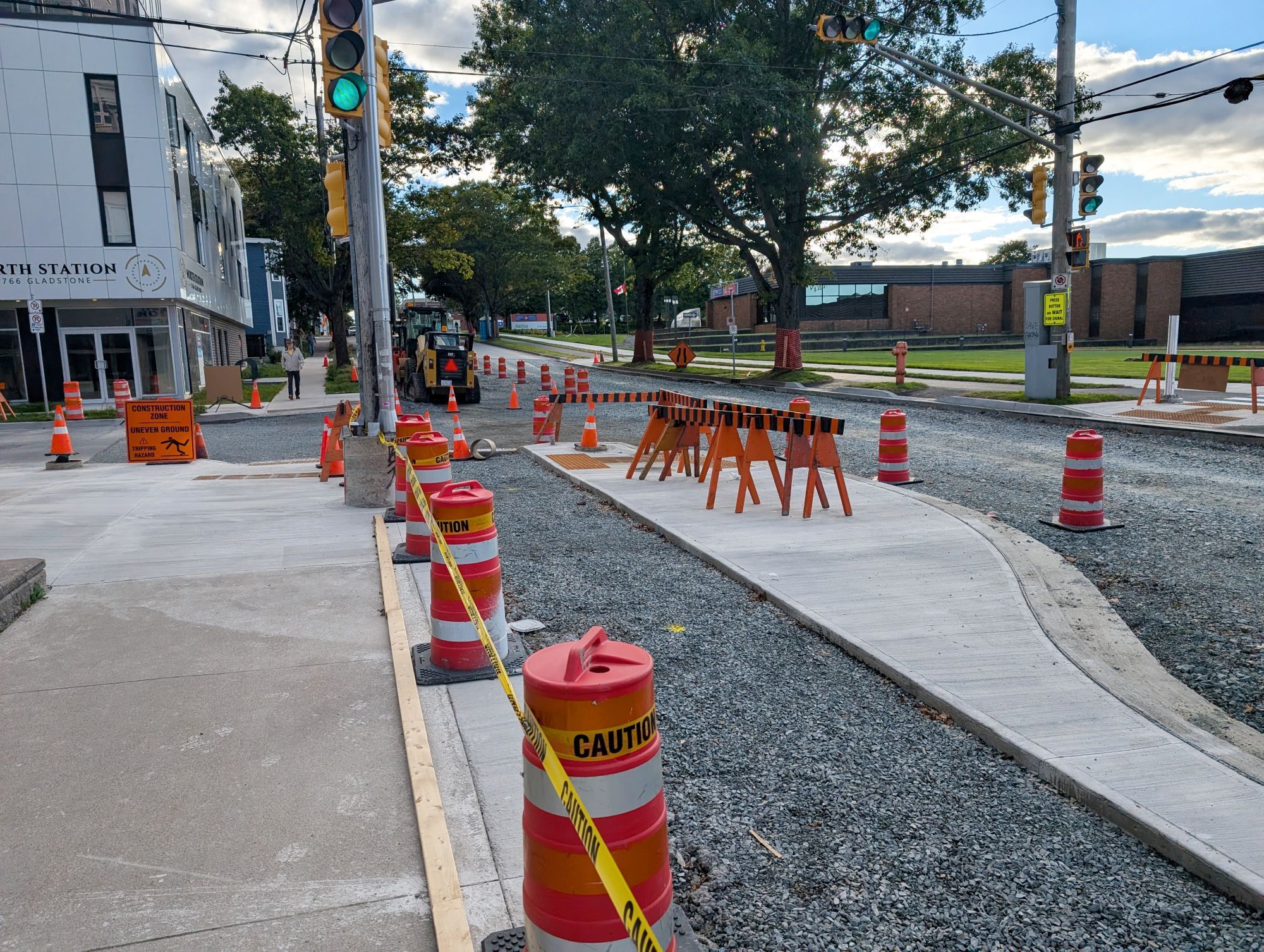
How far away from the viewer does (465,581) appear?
16.8 feet

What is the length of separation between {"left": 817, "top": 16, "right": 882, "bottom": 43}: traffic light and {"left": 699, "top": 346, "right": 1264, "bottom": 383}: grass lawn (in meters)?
15.0

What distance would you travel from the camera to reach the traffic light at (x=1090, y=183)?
17688mm

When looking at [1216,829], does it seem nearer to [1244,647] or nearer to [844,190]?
[1244,647]

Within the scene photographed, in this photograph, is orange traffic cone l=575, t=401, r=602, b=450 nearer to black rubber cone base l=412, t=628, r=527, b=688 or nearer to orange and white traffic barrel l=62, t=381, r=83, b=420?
black rubber cone base l=412, t=628, r=527, b=688

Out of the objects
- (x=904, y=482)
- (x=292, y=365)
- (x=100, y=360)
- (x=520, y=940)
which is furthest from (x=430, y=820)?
(x=100, y=360)

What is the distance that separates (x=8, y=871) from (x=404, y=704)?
5.62 ft

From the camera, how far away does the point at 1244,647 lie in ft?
17.9

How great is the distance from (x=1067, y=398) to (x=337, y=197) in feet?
51.1

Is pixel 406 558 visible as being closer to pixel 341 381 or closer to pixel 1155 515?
pixel 1155 515

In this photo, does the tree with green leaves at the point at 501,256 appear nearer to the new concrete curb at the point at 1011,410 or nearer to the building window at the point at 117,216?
the building window at the point at 117,216

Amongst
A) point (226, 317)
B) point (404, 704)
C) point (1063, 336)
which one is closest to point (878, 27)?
point (1063, 336)

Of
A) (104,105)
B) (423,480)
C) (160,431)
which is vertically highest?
(104,105)

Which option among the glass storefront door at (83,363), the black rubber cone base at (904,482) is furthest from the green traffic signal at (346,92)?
the glass storefront door at (83,363)

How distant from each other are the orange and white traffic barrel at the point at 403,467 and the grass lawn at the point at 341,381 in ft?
59.1
